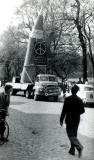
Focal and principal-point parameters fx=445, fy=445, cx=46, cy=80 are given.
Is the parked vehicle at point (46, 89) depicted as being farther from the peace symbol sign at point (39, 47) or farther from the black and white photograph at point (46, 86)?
the peace symbol sign at point (39, 47)

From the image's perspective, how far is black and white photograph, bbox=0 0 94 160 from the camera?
7.79m

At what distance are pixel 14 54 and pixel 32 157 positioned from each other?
40.9 m

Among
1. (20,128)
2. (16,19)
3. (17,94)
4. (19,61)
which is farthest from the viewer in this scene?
(19,61)

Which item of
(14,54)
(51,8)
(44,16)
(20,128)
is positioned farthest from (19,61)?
(20,128)

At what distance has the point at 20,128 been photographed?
1250cm

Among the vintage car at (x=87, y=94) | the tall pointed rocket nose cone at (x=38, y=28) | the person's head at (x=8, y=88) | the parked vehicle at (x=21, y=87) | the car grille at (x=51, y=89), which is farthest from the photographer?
the tall pointed rocket nose cone at (x=38, y=28)

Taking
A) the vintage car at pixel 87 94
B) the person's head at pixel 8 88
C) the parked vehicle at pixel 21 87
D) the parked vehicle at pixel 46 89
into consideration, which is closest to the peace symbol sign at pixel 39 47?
the parked vehicle at pixel 21 87

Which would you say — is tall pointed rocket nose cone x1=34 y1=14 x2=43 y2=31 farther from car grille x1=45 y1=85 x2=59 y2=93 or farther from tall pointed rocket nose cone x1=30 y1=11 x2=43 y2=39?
car grille x1=45 y1=85 x2=59 y2=93

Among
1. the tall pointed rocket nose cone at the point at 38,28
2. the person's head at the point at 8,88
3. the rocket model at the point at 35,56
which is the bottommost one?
the person's head at the point at 8,88

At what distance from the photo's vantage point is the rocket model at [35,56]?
1246 inches

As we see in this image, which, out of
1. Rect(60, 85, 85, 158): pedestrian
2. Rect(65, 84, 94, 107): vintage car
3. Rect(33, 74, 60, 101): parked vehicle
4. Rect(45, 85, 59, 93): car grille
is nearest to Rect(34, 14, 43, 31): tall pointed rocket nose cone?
Rect(33, 74, 60, 101): parked vehicle

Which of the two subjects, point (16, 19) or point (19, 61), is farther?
point (19, 61)

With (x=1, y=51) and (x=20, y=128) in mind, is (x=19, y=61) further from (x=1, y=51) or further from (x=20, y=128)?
(x=20, y=128)

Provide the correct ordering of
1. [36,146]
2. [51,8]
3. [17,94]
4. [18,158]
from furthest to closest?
[17,94], [51,8], [36,146], [18,158]
